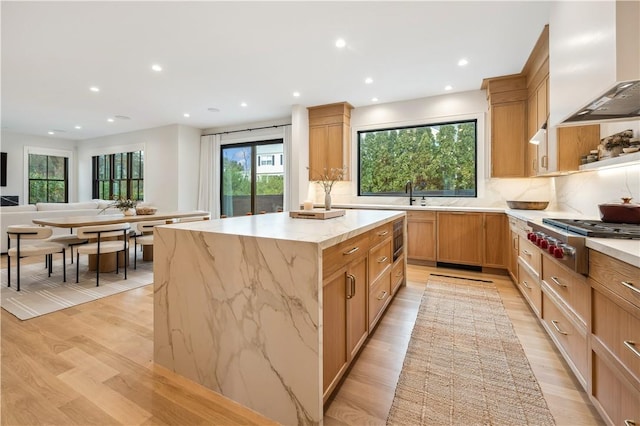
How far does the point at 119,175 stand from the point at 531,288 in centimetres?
973

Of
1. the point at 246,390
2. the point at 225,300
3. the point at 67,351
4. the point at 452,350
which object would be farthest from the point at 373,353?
the point at 67,351

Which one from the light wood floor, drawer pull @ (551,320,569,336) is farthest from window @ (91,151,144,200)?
drawer pull @ (551,320,569,336)

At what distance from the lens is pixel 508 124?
4078 mm

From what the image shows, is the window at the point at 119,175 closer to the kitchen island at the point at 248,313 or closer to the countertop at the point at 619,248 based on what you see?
the kitchen island at the point at 248,313

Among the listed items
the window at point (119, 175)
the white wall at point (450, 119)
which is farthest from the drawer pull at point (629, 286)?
the window at point (119, 175)

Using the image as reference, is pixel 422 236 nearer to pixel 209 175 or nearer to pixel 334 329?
pixel 334 329

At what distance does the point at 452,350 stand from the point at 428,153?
12.3 ft

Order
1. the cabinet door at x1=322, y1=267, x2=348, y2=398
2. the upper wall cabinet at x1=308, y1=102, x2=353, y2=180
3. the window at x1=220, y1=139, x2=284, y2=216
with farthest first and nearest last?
the window at x1=220, y1=139, x2=284, y2=216, the upper wall cabinet at x1=308, y1=102, x2=353, y2=180, the cabinet door at x1=322, y1=267, x2=348, y2=398

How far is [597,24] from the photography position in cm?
142

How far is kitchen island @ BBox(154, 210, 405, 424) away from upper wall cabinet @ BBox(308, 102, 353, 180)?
3.76 m

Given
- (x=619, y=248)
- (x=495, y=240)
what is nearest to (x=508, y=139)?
(x=495, y=240)

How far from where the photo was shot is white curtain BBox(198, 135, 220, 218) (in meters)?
7.19

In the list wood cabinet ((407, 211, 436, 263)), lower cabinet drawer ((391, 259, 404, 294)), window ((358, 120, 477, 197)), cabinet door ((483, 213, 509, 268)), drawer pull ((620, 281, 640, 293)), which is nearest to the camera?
drawer pull ((620, 281, 640, 293))

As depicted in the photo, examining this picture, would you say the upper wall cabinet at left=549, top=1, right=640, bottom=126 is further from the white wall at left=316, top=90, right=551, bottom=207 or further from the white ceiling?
the white wall at left=316, top=90, right=551, bottom=207
